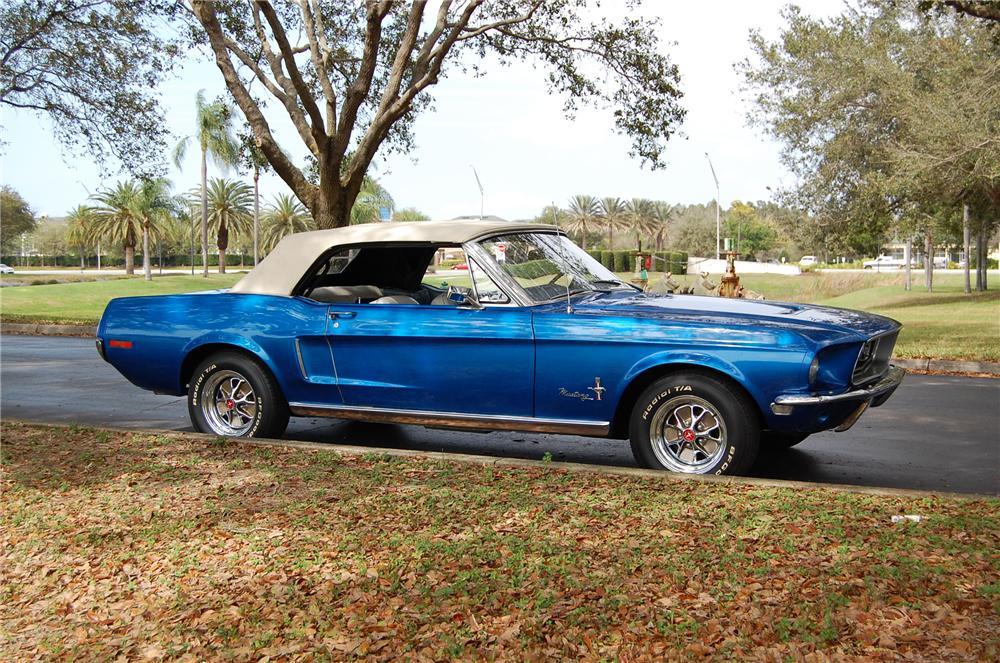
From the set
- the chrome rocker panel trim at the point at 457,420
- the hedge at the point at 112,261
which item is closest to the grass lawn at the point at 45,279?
the hedge at the point at 112,261

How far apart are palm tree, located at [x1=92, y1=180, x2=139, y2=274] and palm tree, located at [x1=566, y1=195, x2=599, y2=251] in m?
38.6

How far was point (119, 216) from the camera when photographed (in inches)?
2482

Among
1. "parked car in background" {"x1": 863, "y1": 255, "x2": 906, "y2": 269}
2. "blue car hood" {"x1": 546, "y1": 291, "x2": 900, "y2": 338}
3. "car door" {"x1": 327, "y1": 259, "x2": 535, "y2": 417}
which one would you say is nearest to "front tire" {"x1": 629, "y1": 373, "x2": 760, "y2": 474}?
"blue car hood" {"x1": 546, "y1": 291, "x2": 900, "y2": 338}

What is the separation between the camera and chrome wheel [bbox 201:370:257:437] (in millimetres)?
7301

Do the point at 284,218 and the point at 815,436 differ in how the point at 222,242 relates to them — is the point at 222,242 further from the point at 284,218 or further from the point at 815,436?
the point at 815,436

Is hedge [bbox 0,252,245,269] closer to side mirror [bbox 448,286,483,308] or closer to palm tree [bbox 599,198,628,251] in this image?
palm tree [bbox 599,198,628,251]

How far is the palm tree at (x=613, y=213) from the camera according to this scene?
91.4 meters

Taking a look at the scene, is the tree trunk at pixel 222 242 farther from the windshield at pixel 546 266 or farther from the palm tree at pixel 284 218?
the windshield at pixel 546 266

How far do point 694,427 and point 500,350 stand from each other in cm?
134

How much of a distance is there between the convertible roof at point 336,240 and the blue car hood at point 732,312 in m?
→ 0.91

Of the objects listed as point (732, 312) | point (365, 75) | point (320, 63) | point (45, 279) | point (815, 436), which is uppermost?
point (320, 63)

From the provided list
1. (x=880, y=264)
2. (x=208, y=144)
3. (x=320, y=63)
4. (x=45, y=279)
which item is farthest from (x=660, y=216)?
(x=320, y=63)

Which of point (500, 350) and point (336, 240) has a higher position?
point (336, 240)

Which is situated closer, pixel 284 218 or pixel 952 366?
pixel 952 366
